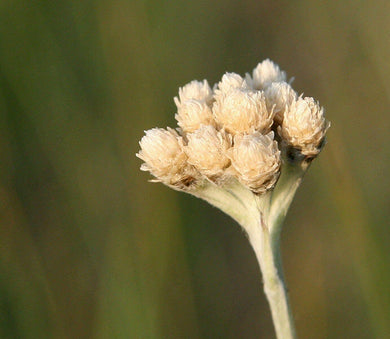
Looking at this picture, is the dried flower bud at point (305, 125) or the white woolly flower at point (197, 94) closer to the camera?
the dried flower bud at point (305, 125)

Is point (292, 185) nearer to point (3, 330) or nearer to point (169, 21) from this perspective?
point (3, 330)

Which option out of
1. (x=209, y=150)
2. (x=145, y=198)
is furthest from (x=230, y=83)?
(x=145, y=198)

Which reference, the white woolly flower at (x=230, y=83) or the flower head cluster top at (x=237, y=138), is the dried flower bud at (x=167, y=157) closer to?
the flower head cluster top at (x=237, y=138)

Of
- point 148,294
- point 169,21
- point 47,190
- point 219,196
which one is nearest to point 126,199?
point 47,190

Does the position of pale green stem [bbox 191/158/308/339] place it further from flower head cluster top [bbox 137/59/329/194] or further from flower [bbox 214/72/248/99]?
flower [bbox 214/72/248/99]

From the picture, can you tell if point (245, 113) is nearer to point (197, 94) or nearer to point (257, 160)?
point (257, 160)

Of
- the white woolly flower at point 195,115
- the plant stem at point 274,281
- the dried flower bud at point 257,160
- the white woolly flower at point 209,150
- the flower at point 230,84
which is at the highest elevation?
the flower at point 230,84

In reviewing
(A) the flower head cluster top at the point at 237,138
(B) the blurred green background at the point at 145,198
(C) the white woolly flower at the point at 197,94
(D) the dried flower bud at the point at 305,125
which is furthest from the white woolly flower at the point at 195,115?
(B) the blurred green background at the point at 145,198
